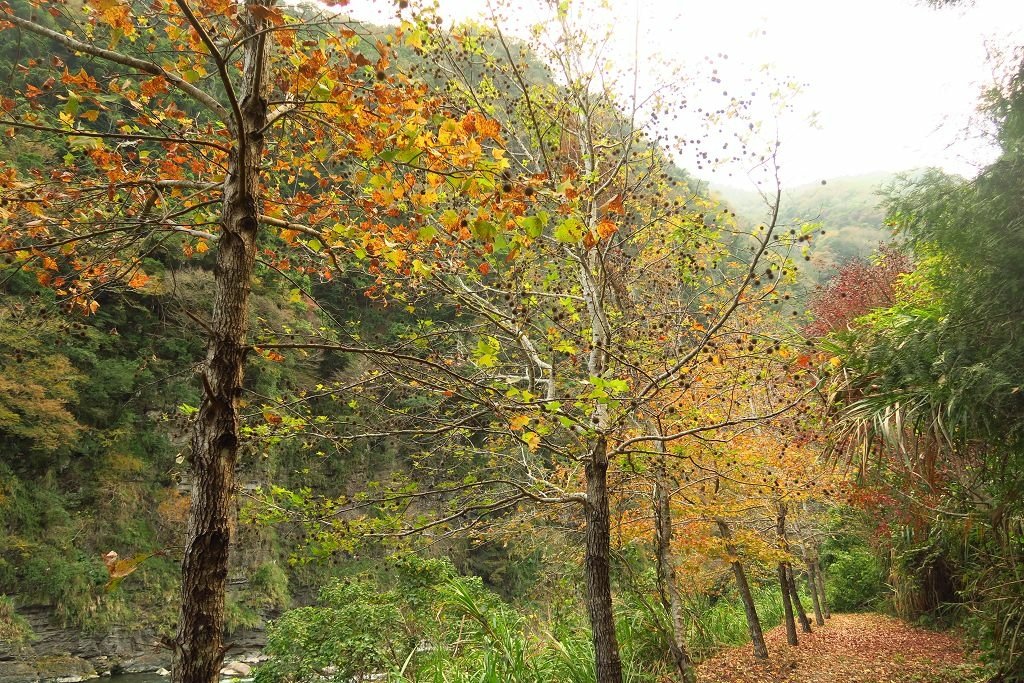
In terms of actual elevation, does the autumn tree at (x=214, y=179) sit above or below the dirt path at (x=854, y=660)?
above

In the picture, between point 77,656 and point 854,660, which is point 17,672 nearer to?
point 77,656

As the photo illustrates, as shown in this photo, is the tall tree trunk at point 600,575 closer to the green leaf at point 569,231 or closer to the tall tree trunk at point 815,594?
the green leaf at point 569,231

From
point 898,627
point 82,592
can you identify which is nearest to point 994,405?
point 898,627

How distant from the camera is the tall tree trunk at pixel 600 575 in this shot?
186 inches

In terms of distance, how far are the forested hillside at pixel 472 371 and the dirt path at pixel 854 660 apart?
0.14 m

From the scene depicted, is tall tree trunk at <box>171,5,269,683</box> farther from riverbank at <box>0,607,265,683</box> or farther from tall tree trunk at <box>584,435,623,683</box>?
riverbank at <box>0,607,265,683</box>

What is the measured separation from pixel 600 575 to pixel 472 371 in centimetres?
426

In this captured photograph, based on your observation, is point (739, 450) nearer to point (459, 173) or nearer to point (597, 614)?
point (597, 614)

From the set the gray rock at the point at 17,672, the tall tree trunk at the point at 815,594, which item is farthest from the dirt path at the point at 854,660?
the gray rock at the point at 17,672

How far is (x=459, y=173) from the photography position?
8.25ft

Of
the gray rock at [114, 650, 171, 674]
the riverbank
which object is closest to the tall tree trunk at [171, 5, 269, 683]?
the riverbank

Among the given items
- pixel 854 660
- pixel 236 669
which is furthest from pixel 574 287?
pixel 236 669

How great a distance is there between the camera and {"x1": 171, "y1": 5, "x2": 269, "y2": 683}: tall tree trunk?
2107mm

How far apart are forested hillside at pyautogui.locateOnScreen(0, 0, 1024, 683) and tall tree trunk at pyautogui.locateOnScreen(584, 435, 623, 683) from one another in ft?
0.08
